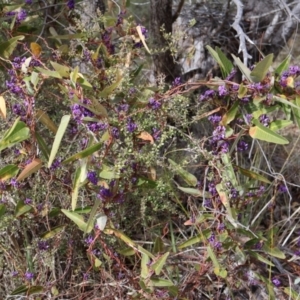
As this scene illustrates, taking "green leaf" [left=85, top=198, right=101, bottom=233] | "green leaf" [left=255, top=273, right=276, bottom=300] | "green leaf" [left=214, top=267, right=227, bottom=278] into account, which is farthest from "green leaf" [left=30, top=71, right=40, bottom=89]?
"green leaf" [left=255, top=273, right=276, bottom=300]

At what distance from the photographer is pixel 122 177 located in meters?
1.56

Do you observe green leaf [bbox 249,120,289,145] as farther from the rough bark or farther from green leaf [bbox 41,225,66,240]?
the rough bark

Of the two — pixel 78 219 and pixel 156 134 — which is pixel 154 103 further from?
pixel 78 219

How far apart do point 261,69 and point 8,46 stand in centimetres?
70

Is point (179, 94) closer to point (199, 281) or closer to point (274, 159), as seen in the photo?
point (199, 281)

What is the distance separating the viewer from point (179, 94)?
1600 millimetres

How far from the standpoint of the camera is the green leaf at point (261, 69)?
1.40 metres

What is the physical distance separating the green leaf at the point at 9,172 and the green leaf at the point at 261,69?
0.62m

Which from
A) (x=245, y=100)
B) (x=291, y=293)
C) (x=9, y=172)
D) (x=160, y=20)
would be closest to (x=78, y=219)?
(x=9, y=172)

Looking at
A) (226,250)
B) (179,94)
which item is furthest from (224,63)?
(226,250)

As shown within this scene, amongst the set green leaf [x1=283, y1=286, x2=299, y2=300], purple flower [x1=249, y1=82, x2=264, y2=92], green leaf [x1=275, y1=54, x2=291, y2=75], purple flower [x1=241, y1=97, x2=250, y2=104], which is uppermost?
green leaf [x1=275, y1=54, x2=291, y2=75]

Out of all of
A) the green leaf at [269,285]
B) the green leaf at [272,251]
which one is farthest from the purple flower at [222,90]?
the green leaf at [269,285]

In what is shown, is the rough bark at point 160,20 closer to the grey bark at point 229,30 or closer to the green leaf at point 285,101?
the grey bark at point 229,30

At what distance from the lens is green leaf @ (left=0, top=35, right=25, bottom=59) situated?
1639mm
